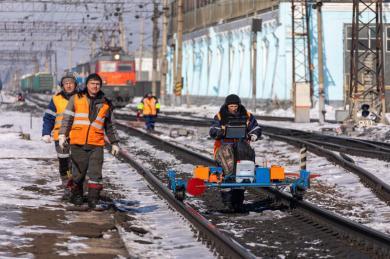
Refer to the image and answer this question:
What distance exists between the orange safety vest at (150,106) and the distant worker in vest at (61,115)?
18.4 m

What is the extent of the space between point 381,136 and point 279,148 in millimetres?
6233

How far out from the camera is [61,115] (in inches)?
481

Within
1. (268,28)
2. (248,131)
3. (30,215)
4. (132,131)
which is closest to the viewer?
(30,215)

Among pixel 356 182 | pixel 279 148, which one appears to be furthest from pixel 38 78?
pixel 356 182

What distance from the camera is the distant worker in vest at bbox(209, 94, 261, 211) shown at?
11453mm

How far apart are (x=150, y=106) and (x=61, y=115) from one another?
18958mm

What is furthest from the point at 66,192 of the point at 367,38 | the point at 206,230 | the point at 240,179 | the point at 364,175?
the point at 367,38

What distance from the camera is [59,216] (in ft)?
35.2

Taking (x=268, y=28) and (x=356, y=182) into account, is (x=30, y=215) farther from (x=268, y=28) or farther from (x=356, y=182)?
(x=268, y=28)

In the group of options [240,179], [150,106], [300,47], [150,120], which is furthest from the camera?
[300,47]

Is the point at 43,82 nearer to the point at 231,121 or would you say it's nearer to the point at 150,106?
the point at 150,106

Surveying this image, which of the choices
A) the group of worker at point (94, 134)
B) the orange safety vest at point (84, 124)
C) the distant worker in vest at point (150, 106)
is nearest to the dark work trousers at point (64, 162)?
the group of worker at point (94, 134)

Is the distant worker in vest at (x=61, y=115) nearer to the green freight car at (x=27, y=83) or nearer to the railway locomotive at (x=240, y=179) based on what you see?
the railway locomotive at (x=240, y=179)

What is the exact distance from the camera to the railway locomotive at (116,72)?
54688 millimetres
